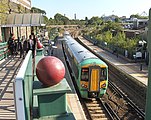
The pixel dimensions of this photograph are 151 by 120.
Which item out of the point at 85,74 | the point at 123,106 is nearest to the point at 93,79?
the point at 85,74

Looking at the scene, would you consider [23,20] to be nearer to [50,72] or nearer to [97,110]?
[97,110]

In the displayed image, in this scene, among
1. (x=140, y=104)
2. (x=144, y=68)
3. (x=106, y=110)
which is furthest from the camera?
(x=144, y=68)

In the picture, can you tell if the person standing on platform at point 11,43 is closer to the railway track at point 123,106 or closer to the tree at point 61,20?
the railway track at point 123,106

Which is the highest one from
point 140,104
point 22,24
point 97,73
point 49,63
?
point 22,24

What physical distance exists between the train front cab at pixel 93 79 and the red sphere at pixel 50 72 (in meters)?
7.88

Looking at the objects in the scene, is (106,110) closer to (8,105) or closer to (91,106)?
(91,106)

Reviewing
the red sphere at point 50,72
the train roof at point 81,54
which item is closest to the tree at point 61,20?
the train roof at point 81,54

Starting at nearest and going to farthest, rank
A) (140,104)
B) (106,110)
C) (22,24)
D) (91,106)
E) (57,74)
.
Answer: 1. (57,74)
2. (106,110)
3. (91,106)
4. (140,104)
5. (22,24)

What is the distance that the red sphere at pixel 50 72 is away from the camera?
568 centimetres

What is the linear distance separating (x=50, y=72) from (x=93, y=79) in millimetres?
8192

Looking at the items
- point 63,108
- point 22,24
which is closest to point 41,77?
point 63,108

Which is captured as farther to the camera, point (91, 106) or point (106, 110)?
point (91, 106)

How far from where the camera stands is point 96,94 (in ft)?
45.4

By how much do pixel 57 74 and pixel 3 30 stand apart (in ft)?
48.1
